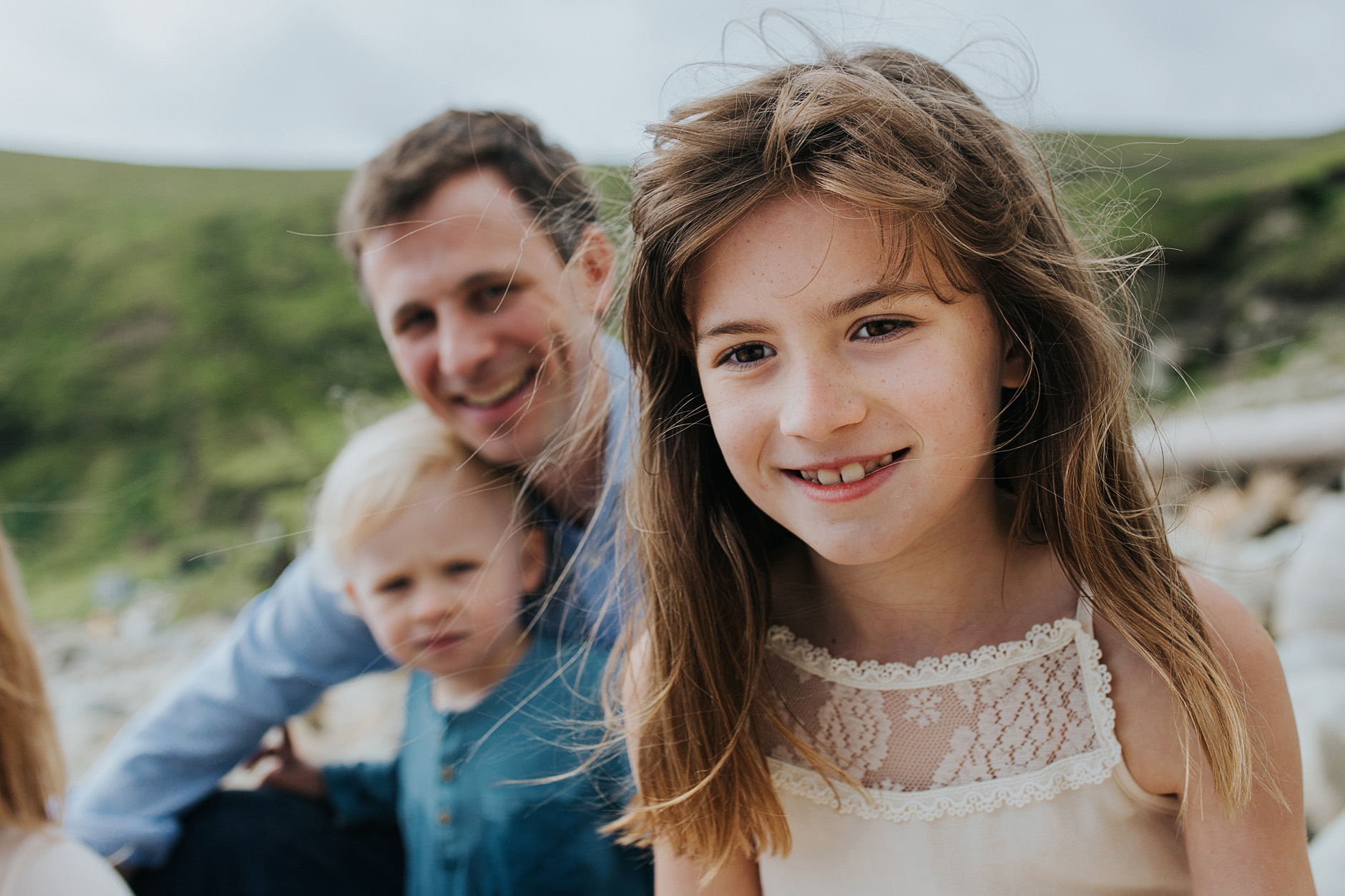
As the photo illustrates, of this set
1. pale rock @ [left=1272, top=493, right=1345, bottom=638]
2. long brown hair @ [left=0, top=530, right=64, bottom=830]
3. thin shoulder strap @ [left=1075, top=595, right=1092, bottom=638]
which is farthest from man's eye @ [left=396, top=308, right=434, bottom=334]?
pale rock @ [left=1272, top=493, right=1345, bottom=638]

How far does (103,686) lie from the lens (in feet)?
15.3

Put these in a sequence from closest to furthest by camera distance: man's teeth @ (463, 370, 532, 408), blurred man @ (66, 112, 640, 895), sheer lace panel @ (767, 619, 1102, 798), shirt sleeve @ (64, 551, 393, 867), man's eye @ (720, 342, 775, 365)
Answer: man's eye @ (720, 342, 775, 365) → sheer lace panel @ (767, 619, 1102, 798) → blurred man @ (66, 112, 640, 895) → man's teeth @ (463, 370, 532, 408) → shirt sleeve @ (64, 551, 393, 867)

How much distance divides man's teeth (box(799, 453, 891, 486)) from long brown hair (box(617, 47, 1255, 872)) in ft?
0.63

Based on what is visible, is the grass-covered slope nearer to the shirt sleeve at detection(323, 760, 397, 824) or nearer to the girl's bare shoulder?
the shirt sleeve at detection(323, 760, 397, 824)

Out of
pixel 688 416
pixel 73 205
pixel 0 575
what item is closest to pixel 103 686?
pixel 0 575

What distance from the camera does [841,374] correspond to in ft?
3.90

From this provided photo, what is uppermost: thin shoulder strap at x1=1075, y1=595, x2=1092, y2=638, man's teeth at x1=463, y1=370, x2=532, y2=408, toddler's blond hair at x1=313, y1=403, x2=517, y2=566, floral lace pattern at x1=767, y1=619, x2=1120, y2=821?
man's teeth at x1=463, y1=370, x2=532, y2=408

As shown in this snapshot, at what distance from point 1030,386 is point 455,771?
1.44 metres

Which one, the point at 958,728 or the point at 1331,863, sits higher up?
the point at 958,728

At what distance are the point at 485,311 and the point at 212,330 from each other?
284 inches

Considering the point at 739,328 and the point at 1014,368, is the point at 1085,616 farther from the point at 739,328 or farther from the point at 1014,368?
the point at 739,328

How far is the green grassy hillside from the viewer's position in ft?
21.0

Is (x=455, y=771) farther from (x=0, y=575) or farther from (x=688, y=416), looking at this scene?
(x=688, y=416)

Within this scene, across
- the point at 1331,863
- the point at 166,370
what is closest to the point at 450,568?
the point at 1331,863
